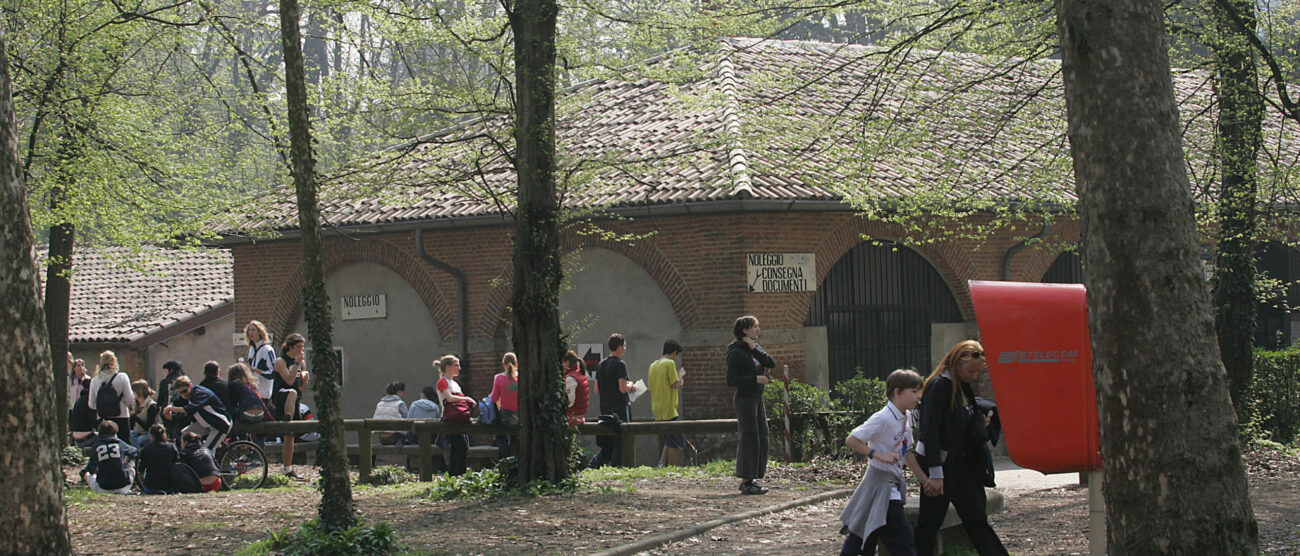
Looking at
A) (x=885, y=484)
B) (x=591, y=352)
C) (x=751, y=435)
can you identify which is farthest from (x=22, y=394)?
(x=591, y=352)

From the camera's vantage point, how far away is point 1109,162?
5.21m

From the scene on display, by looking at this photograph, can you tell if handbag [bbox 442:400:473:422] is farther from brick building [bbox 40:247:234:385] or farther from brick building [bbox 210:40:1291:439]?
brick building [bbox 40:247:234:385]

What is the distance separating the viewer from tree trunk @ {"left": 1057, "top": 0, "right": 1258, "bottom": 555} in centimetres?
511

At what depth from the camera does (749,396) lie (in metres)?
11.7

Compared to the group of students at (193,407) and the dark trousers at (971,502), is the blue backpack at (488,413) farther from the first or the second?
the dark trousers at (971,502)

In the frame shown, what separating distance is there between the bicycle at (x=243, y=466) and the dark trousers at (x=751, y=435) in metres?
5.43

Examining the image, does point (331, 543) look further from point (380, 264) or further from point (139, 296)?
point (139, 296)

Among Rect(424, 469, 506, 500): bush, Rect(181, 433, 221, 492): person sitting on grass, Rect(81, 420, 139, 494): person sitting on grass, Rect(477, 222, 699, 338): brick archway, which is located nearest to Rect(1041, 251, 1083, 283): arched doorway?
Rect(477, 222, 699, 338): brick archway

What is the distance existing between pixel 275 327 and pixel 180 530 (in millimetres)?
12296

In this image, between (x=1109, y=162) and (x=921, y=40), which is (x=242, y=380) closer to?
(x=921, y=40)

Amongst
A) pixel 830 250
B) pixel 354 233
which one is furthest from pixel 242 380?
pixel 830 250

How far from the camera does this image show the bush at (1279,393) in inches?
599

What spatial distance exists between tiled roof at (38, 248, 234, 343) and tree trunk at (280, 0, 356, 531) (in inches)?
811

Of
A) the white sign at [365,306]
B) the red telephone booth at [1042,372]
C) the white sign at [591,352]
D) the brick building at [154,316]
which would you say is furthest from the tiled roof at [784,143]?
the brick building at [154,316]
